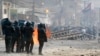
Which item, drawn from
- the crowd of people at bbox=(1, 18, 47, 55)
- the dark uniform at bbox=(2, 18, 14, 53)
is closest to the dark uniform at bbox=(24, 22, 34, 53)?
the crowd of people at bbox=(1, 18, 47, 55)

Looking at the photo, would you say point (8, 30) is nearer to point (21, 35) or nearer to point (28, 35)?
point (21, 35)

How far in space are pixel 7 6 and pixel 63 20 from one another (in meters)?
32.5

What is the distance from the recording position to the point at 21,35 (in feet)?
65.1

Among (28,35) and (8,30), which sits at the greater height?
(8,30)

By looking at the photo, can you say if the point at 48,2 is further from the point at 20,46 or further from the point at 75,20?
the point at 20,46

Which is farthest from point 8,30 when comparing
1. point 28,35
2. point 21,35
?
point 28,35

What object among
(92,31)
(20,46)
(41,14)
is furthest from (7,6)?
(20,46)

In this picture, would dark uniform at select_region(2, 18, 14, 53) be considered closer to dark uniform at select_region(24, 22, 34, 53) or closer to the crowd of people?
the crowd of people

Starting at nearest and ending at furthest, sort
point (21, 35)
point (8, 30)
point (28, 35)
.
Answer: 1. point (28, 35)
2. point (8, 30)
3. point (21, 35)

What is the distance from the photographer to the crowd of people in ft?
61.5

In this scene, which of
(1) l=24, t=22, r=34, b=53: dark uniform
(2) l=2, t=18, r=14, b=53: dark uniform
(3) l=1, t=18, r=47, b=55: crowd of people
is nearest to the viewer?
(3) l=1, t=18, r=47, b=55: crowd of people

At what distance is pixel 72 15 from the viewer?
4496 inches

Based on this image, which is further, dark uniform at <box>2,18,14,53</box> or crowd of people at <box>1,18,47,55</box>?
dark uniform at <box>2,18,14,53</box>

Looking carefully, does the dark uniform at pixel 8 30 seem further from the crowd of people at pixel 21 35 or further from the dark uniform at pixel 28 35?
the dark uniform at pixel 28 35
